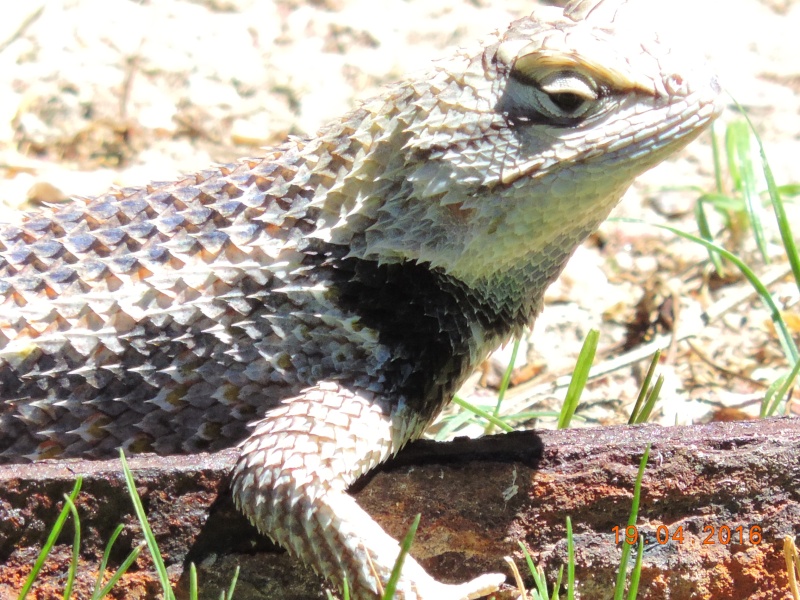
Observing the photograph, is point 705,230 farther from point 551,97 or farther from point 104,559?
point 104,559

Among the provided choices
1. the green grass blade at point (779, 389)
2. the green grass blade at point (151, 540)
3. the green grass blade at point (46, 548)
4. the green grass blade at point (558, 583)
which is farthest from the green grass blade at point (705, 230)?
the green grass blade at point (46, 548)

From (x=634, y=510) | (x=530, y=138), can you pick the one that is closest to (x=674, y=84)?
(x=530, y=138)

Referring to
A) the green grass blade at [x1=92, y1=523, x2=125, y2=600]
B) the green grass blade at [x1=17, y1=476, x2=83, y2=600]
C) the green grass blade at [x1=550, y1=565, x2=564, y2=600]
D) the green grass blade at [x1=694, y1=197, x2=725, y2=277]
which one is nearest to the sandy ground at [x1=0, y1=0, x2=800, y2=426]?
the green grass blade at [x1=694, y1=197, x2=725, y2=277]

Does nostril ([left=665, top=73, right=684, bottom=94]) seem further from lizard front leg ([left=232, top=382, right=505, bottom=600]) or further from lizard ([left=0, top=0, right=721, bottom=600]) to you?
lizard front leg ([left=232, top=382, right=505, bottom=600])

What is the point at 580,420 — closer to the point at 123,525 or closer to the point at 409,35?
the point at 123,525

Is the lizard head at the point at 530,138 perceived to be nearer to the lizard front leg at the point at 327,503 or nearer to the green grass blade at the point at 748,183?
the lizard front leg at the point at 327,503

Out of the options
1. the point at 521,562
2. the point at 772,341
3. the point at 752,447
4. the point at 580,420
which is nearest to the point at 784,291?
the point at 772,341
